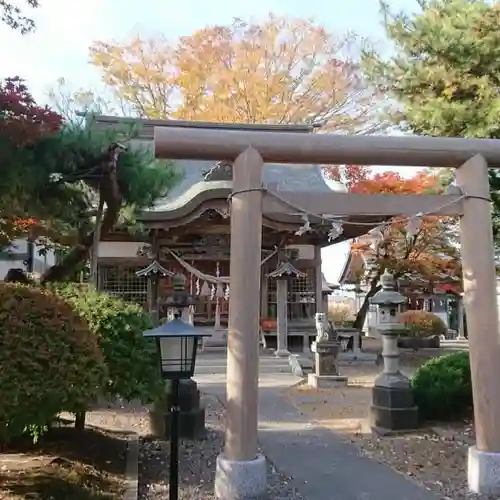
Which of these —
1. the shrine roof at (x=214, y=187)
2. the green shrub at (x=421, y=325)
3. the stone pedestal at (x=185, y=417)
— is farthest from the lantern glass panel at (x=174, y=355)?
the green shrub at (x=421, y=325)

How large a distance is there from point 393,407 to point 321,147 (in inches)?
164

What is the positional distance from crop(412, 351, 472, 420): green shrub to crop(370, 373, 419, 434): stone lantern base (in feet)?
0.82

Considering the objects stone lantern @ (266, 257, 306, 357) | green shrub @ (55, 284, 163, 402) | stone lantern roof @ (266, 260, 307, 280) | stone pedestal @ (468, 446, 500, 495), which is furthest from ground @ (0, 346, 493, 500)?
stone lantern roof @ (266, 260, 307, 280)

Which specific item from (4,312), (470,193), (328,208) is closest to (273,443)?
(328,208)

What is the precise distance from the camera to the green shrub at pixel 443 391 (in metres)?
8.43

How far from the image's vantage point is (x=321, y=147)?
569cm

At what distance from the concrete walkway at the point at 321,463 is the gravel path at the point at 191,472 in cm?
20

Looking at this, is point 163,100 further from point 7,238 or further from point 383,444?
point 383,444

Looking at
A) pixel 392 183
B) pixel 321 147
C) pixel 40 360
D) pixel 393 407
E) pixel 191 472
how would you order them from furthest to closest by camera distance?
pixel 392 183 → pixel 393 407 → pixel 191 472 → pixel 321 147 → pixel 40 360

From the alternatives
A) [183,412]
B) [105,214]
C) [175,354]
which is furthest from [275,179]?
[175,354]

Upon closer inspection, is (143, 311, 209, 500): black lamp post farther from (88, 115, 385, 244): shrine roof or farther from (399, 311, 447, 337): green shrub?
(399, 311, 447, 337): green shrub

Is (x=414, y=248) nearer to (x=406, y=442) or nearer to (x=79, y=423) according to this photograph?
(x=406, y=442)

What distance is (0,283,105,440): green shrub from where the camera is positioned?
13.2ft

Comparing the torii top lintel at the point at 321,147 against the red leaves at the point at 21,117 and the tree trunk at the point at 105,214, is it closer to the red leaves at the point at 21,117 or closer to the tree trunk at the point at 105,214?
the red leaves at the point at 21,117
